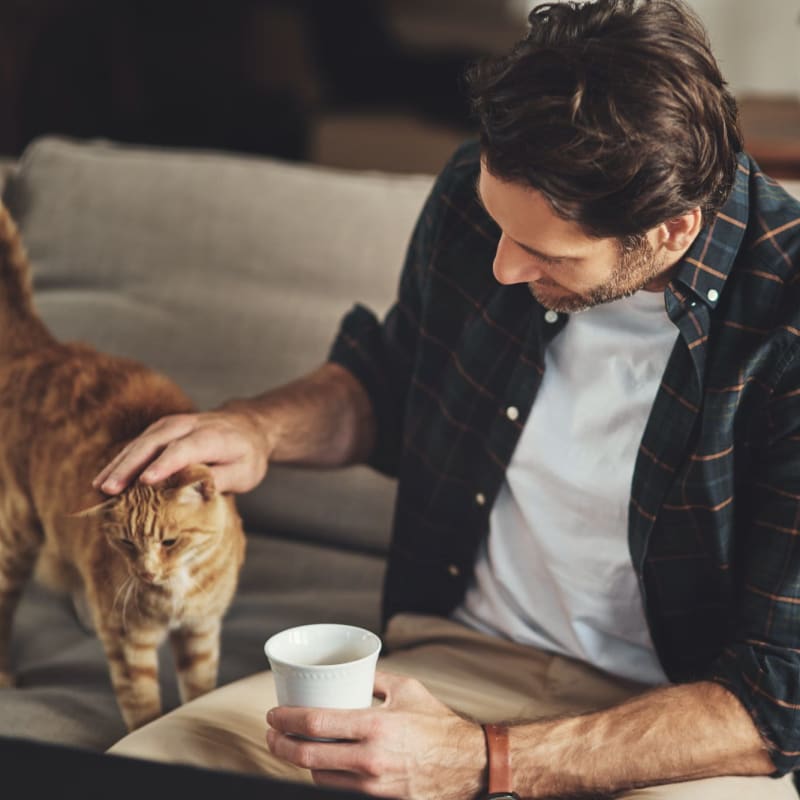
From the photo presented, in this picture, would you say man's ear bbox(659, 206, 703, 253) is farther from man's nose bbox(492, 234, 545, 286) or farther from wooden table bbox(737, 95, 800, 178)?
wooden table bbox(737, 95, 800, 178)

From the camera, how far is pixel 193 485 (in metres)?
1.15

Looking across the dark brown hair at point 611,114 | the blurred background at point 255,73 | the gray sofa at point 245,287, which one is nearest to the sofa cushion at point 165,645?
the gray sofa at point 245,287

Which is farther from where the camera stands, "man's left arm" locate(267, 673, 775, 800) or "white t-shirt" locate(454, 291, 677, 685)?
"white t-shirt" locate(454, 291, 677, 685)

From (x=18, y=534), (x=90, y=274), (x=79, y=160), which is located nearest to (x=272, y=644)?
(x=18, y=534)

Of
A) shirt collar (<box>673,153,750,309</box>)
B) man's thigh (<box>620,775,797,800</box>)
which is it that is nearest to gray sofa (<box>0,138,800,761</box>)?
shirt collar (<box>673,153,750,309</box>)

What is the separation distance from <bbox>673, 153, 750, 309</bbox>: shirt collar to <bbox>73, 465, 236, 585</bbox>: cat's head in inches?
21.3

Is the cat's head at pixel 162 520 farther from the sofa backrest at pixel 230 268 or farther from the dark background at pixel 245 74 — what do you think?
the dark background at pixel 245 74

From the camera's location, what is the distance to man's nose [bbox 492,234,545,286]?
3.68 feet

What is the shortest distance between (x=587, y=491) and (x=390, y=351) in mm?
363

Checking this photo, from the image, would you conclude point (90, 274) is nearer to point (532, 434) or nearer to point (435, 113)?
point (532, 434)

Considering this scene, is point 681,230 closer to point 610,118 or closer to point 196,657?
point 610,118

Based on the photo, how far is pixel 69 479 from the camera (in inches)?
50.9

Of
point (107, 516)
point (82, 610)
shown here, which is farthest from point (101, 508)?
point (82, 610)

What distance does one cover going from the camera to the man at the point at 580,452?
3.42ft
